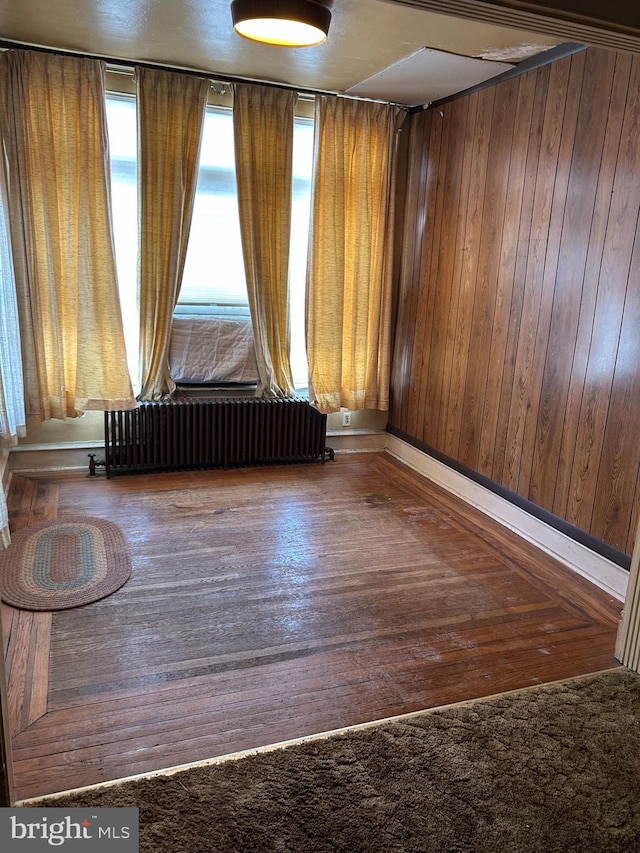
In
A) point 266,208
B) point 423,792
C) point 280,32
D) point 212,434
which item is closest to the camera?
point 423,792

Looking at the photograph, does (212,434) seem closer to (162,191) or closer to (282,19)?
(162,191)

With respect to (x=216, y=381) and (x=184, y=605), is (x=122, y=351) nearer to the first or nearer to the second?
(x=216, y=381)

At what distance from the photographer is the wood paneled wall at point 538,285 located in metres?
3.00

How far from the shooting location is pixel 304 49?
3.57 m

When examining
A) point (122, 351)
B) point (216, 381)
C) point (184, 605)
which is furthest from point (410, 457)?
point (184, 605)

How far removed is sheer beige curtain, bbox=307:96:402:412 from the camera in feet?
15.1

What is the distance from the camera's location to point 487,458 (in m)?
4.07

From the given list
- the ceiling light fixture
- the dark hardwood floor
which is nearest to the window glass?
the dark hardwood floor

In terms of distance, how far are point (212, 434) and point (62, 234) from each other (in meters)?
1.66

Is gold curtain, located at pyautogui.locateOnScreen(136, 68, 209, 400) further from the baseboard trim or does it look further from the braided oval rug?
the baseboard trim

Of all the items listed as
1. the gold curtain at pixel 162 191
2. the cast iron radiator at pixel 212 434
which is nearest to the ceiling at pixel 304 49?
the gold curtain at pixel 162 191

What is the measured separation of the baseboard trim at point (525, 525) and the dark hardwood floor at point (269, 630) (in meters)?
0.08

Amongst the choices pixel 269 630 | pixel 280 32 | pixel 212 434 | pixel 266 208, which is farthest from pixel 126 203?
pixel 269 630

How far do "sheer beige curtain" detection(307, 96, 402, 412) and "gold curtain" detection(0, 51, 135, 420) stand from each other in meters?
1.45
